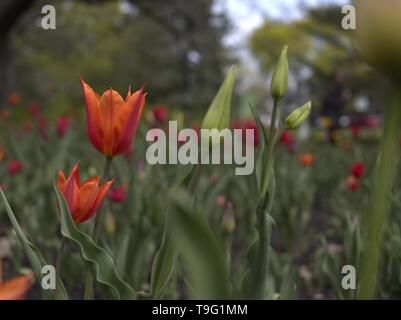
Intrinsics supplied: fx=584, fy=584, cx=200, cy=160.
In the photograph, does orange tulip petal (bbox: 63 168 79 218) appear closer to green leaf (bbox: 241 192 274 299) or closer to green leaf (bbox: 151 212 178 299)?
green leaf (bbox: 151 212 178 299)

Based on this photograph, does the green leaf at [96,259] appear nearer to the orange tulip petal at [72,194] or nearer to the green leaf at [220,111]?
the orange tulip petal at [72,194]

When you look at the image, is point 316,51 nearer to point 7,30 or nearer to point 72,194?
point 7,30

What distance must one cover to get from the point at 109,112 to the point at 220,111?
0.15 metres

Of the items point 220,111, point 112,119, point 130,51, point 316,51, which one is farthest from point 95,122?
point 316,51

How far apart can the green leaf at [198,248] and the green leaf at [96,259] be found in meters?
0.26

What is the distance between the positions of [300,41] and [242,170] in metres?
26.0

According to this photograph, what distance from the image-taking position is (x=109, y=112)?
77 cm

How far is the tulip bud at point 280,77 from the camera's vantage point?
0.76 meters

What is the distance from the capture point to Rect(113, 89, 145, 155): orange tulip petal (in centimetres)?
75

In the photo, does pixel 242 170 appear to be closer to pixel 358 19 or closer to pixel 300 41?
pixel 358 19

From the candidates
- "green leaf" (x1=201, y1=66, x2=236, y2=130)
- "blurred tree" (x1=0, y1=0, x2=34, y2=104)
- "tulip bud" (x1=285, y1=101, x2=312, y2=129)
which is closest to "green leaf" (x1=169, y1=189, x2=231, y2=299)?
"green leaf" (x1=201, y1=66, x2=236, y2=130)

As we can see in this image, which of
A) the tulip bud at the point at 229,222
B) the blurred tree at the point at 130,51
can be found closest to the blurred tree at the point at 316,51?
the blurred tree at the point at 130,51

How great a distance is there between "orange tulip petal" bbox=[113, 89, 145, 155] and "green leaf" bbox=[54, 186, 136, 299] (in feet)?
0.37
